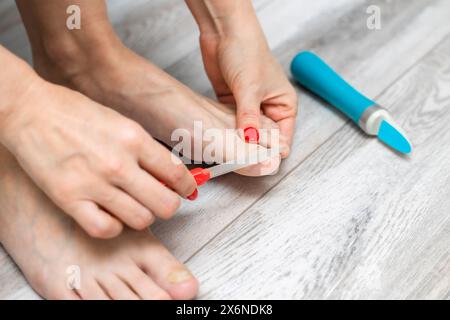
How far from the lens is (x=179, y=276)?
663mm

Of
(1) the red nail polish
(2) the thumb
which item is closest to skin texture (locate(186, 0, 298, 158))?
(2) the thumb

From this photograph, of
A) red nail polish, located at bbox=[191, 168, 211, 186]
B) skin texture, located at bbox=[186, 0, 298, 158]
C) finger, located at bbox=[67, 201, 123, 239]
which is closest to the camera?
finger, located at bbox=[67, 201, 123, 239]

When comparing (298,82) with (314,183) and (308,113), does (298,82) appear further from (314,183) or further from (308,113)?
(314,183)

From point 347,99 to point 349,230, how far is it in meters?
0.23

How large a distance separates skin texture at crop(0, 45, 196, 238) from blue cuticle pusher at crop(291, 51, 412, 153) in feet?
1.20

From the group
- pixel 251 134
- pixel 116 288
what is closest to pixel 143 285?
pixel 116 288

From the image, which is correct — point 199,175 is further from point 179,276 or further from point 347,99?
point 347,99

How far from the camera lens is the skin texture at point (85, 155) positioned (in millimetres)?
609

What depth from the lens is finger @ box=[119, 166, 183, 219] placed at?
62 centimetres

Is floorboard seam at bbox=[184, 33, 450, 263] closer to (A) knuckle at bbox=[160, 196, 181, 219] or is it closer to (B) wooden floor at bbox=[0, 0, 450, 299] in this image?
(B) wooden floor at bbox=[0, 0, 450, 299]

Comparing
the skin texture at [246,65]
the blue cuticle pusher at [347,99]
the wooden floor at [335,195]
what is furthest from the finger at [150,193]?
the blue cuticle pusher at [347,99]

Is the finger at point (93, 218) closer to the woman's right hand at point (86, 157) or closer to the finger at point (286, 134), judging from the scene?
the woman's right hand at point (86, 157)
